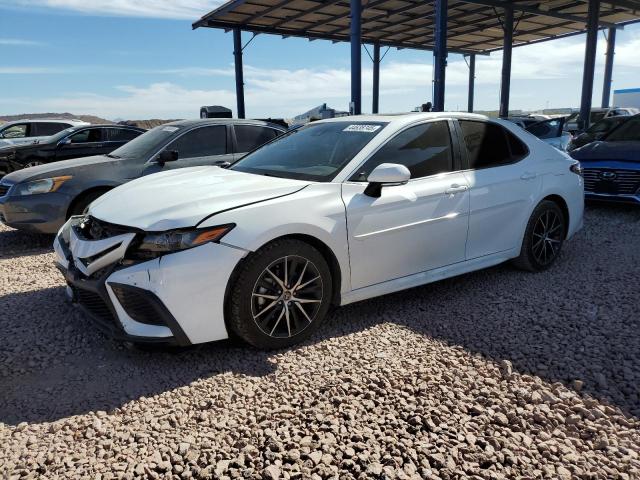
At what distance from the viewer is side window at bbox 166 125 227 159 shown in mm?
6475

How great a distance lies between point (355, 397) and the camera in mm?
2736

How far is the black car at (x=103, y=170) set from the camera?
19.4 ft

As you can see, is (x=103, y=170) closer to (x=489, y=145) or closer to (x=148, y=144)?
(x=148, y=144)

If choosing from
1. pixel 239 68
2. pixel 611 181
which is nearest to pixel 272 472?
pixel 611 181

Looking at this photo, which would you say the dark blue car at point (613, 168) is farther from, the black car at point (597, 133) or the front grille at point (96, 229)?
the front grille at point (96, 229)

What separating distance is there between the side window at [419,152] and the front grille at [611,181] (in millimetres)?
4384

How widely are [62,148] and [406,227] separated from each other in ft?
26.7

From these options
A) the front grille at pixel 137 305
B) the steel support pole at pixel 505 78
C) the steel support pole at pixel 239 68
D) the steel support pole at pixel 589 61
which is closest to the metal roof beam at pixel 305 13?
the steel support pole at pixel 239 68

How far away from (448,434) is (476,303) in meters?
1.86

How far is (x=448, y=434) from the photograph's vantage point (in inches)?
95.2

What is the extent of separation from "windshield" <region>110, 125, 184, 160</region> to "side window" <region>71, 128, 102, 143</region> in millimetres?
3760

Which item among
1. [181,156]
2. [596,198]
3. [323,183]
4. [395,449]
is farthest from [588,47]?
[395,449]

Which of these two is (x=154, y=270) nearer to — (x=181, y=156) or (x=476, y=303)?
(x=476, y=303)

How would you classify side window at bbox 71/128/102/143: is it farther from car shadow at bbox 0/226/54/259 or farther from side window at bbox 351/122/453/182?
side window at bbox 351/122/453/182
